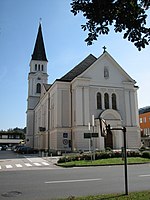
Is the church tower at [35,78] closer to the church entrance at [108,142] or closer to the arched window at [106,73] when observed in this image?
the arched window at [106,73]

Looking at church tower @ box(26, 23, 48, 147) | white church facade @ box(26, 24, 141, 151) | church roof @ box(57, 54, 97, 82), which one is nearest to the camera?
white church facade @ box(26, 24, 141, 151)

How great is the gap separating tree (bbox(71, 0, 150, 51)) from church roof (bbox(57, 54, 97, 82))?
3299cm

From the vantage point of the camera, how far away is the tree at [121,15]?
5.33 meters

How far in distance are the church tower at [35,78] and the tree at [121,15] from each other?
59.3m

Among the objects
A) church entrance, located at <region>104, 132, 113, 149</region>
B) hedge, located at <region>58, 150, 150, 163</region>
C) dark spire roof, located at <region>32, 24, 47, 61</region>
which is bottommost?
hedge, located at <region>58, 150, 150, 163</region>

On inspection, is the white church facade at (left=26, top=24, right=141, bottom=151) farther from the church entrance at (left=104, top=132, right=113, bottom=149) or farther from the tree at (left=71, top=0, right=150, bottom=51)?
the tree at (left=71, top=0, right=150, bottom=51)

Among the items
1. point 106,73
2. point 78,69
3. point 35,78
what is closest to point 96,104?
point 106,73

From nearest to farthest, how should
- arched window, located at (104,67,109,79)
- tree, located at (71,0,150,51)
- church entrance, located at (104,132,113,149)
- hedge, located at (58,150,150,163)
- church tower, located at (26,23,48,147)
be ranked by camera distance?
tree, located at (71,0,150,51), hedge, located at (58,150,150,163), church entrance, located at (104,132,113,149), arched window, located at (104,67,109,79), church tower, located at (26,23,48,147)

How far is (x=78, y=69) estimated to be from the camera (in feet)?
137

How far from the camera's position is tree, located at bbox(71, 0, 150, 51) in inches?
210

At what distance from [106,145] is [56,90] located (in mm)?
11428

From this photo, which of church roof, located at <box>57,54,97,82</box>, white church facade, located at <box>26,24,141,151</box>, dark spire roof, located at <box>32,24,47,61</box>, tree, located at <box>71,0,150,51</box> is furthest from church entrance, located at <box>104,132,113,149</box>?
dark spire roof, located at <box>32,24,47,61</box>

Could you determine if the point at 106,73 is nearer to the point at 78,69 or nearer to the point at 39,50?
the point at 78,69

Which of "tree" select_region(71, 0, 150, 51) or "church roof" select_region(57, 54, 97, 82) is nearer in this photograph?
"tree" select_region(71, 0, 150, 51)
